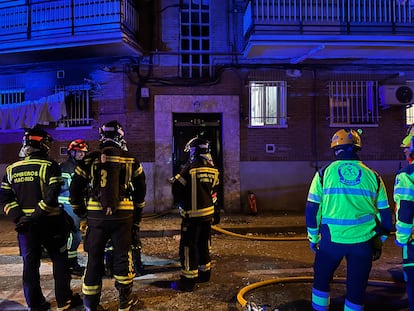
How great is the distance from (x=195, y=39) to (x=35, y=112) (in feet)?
16.6

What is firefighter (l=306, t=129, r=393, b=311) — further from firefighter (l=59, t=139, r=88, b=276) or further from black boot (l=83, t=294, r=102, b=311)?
firefighter (l=59, t=139, r=88, b=276)

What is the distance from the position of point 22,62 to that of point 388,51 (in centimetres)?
1049

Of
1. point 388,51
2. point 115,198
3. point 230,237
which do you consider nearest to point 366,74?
point 388,51

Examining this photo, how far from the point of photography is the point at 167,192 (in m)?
10.3

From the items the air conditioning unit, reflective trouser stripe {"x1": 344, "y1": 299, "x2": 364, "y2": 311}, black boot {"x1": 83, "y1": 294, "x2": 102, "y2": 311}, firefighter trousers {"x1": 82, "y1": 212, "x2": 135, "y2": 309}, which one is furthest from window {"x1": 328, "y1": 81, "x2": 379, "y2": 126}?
black boot {"x1": 83, "y1": 294, "x2": 102, "y2": 311}

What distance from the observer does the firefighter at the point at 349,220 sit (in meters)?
3.30

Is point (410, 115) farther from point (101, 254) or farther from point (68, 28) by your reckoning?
point (101, 254)

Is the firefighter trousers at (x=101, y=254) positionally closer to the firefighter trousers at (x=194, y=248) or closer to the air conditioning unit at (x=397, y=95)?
the firefighter trousers at (x=194, y=248)

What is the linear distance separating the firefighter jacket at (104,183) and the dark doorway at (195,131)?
249 inches

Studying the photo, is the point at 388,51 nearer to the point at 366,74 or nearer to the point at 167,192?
the point at 366,74

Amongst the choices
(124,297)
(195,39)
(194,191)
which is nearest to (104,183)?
(124,297)

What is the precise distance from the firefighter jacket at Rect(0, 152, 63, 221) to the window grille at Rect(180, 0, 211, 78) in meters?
6.87

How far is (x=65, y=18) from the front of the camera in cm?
984

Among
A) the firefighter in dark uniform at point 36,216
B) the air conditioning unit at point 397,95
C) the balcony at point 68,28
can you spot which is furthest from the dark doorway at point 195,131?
the firefighter in dark uniform at point 36,216
